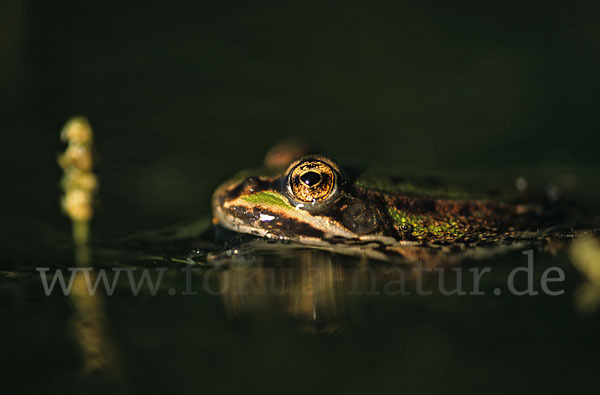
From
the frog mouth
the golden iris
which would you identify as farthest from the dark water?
the golden iris

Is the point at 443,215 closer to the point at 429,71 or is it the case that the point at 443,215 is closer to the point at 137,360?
the point at 137,360

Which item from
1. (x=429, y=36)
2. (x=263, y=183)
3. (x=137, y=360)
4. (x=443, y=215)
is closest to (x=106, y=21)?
(x=429, y=36)

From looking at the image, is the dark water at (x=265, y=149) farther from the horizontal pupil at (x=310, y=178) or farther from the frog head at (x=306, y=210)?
the horizontal pupil at (x=310, y=178)

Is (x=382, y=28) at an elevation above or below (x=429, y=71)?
above

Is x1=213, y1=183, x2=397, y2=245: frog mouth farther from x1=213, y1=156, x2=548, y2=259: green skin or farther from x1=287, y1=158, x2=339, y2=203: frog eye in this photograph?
x1=287, y1=158, x2=339, y2=203: frog eye

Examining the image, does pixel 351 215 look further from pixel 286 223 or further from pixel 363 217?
pixel 286 223

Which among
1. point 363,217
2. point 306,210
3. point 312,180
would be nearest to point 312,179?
point 312,180

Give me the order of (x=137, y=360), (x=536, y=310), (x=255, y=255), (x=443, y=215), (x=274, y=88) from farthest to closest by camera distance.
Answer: (x=274, y=88), (x=443, y=215), (x=255, y=255), (x=536, y=310), (x=137, y=360)

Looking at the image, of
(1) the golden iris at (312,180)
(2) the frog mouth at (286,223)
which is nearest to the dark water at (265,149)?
(2) the frog mouth at (286,223)
